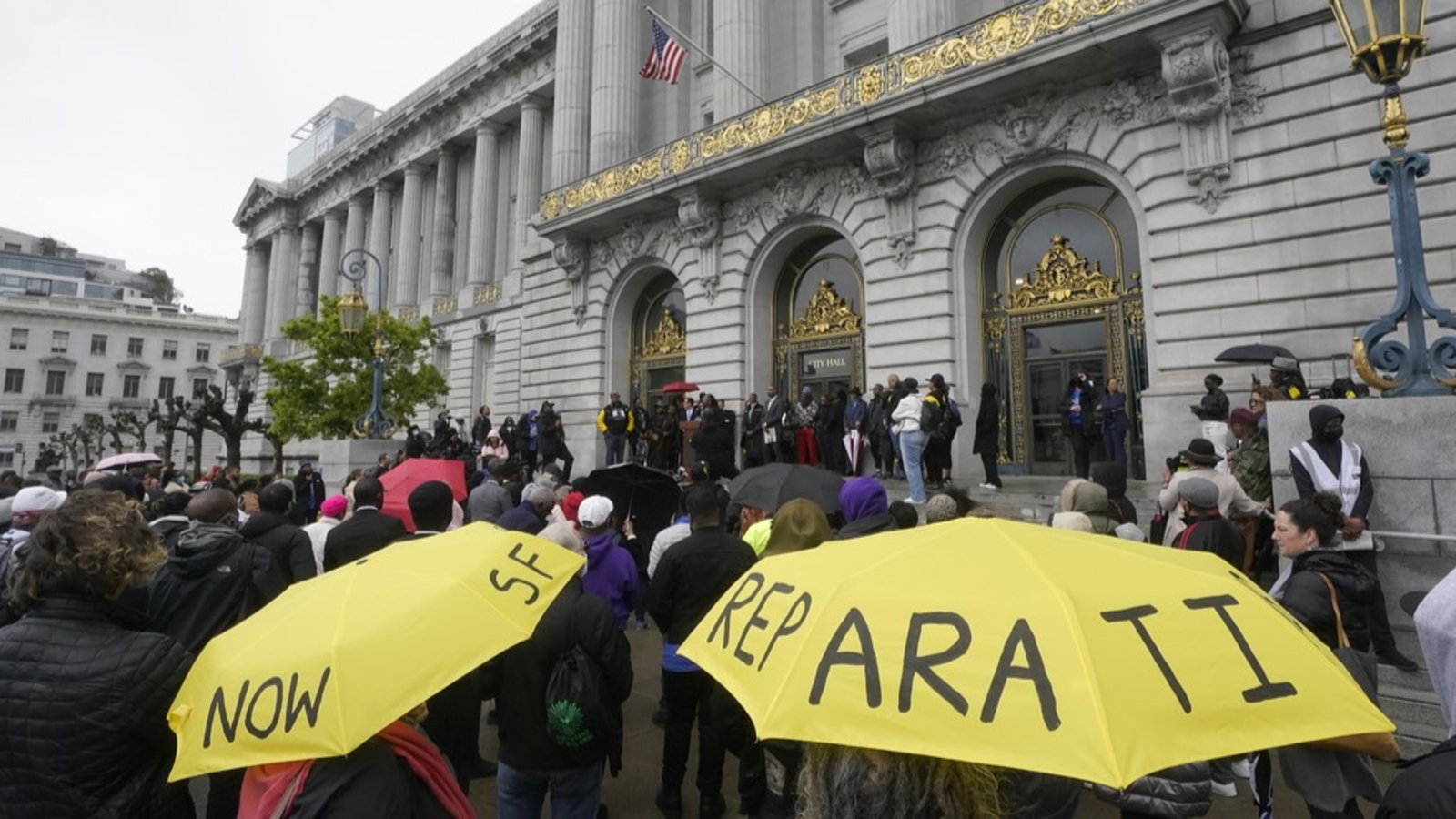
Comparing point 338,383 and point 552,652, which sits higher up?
point 338,383

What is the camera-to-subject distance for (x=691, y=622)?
4.45 metres

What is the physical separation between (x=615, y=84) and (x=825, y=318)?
39.9 feet

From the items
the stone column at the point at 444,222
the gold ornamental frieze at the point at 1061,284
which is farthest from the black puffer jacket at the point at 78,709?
the stone column at the point at 444,222

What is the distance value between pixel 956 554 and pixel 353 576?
1911 mm

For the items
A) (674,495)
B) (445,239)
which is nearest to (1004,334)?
(674,495)

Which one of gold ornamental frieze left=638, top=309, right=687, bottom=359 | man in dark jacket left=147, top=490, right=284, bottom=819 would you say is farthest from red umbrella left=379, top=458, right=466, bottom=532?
gold ornamental frieze left=638, top=309, right=687, bottom=359

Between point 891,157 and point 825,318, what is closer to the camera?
point 891,157

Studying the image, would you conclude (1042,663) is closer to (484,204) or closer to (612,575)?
(612,575)

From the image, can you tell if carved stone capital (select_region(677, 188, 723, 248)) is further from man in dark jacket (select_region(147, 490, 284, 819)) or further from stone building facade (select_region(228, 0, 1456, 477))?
man in dark jacket (select_region(147, 490, 284, 819))

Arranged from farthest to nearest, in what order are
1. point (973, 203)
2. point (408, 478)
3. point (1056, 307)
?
1. point (973, 203)
2. point (1056, 307)
3. point (408, 478)

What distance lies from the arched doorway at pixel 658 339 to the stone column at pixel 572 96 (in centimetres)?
574

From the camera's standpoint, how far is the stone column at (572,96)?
26.2 meters

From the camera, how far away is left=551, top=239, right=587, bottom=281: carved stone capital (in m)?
24.1

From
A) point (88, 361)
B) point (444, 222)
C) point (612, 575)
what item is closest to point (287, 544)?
point (612, 575)
